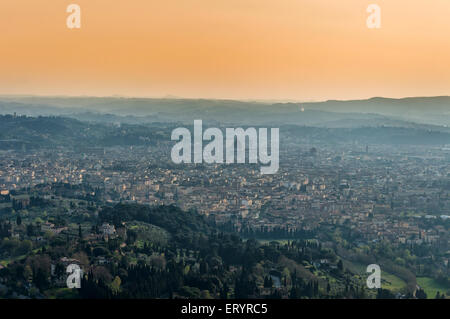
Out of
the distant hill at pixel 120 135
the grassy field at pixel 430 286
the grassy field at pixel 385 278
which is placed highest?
the distant hill at pixel 120 135

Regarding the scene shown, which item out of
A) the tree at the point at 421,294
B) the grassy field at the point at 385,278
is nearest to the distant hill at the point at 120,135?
the grassy field at the point at 385,278

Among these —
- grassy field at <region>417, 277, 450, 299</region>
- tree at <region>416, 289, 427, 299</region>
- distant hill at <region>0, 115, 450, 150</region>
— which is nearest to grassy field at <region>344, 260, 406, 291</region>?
grassy field at <region>417, 277, 450, 299</region>

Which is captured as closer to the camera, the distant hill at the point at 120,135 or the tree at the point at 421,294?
the tree at the point at 421,294

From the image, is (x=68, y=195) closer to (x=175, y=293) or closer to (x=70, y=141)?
(x=175, y=293)

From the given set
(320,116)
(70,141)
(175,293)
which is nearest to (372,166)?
(70,141)

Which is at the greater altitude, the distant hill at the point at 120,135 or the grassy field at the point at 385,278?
the distant hill at the point at 120,135

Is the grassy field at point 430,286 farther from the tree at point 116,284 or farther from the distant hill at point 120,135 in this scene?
the distant hill at point 120,135

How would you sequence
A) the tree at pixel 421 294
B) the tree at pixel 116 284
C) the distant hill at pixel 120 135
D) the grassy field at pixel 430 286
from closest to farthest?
the tree at pixel 116 284, the tree at pixel 421 294, the grassy field at pixel 430 286, the distant hill at pixel 120 135

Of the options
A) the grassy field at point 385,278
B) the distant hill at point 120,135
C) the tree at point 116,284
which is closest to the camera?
the tree at point 116,284
